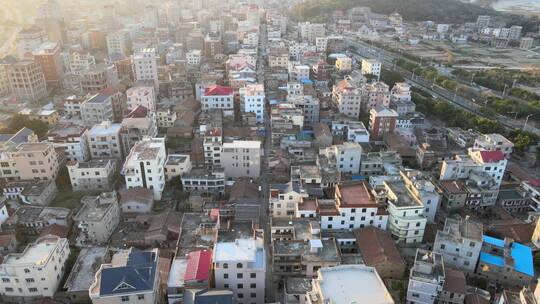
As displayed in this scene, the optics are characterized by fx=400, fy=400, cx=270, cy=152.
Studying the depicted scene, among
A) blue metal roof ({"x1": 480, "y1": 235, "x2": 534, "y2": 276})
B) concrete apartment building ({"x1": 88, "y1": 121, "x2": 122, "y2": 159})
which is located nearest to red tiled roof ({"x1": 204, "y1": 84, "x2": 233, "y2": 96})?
concrete apartment building ({"x1": 88, "y1": 121, "x2": 122, "y2": 159})

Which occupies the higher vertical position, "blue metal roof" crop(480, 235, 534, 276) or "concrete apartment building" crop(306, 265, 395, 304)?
"concrete apartment building" crop(306, 265, 395, 304)

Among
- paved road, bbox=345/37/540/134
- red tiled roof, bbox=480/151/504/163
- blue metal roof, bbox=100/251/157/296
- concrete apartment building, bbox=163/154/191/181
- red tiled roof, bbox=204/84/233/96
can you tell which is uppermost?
blue metal roof, bbox=100/251/157/296

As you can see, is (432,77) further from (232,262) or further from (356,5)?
(356,5)

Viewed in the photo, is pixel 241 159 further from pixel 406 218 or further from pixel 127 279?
pixel 127 279

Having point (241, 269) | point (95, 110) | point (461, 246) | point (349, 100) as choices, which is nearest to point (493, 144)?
point (349, 100)

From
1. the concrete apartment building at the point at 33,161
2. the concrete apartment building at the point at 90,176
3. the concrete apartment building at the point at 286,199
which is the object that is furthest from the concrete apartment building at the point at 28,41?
the concrete apartment building at the point at 286,199

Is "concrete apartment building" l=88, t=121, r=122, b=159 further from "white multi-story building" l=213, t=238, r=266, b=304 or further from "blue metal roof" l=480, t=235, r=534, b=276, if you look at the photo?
"blue metal roof" l=480, t=235, r=534, b=276
